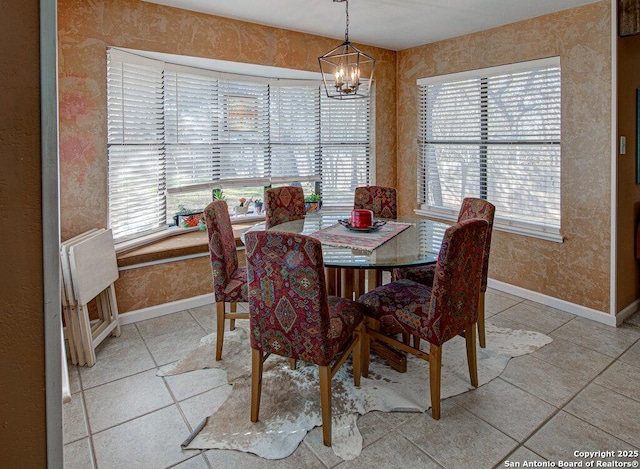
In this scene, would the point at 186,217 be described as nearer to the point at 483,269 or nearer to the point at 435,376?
the point at 483,269

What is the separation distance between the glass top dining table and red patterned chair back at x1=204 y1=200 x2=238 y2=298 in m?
0.49

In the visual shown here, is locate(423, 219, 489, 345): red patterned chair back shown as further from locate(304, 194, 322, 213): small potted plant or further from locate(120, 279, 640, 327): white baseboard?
locate(304, 194, 322, 213): small potted plant

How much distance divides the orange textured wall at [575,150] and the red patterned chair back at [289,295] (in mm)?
2591

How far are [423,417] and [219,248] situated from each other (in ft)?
5.11

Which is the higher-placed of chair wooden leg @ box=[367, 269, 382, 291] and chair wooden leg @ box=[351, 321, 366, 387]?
chair wooden leg @ box=[367, 269, 382, 291]

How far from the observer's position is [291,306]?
1.93m

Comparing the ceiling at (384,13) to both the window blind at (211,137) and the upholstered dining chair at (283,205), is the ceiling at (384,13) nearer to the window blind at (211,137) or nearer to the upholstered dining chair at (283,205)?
the window blind at (211,137)

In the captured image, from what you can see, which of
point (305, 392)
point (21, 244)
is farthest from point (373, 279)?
point (21, 244)

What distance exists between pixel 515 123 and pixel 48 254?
4.00 metres

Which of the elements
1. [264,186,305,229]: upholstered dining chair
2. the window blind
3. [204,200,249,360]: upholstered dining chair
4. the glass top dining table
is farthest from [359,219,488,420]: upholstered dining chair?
the window blind

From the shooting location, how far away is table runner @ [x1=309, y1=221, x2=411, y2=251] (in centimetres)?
259

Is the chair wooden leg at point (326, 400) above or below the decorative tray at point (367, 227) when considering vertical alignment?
below

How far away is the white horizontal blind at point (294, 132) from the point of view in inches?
177

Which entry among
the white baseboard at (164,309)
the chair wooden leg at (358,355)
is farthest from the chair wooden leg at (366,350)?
the white baseboard at (164,309)
